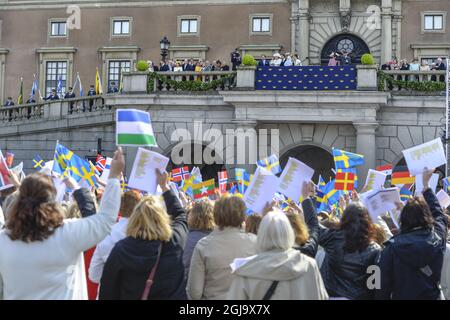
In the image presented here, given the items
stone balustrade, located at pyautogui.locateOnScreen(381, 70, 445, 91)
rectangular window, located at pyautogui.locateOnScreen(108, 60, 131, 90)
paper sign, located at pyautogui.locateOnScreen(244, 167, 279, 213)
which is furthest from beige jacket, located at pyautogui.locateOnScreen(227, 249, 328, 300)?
rectangular window, located at pyautogui.locateOnScreen(108, 60, 131, 90)

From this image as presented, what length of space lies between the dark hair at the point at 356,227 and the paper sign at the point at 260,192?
1.57 m

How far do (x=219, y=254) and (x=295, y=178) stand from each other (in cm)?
393

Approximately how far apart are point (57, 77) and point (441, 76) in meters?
21.4

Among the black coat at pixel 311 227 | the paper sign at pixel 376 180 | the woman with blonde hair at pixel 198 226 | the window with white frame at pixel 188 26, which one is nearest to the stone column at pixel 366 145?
the paper sign at pixel 376 180

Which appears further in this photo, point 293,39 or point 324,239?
point 293,39

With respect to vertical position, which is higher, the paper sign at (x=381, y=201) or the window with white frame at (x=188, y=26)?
the window with white frame at (x=188, y=26)

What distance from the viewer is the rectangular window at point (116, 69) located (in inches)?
1549

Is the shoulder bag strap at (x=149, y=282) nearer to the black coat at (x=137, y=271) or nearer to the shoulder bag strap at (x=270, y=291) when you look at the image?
the black coat at (x=137, y=271)

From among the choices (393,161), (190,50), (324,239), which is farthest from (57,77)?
(324,239)

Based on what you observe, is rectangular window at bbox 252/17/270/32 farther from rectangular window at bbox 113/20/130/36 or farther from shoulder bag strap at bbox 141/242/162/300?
shoulder bag strap at bbox 141/242/162/300

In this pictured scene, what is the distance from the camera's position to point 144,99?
28266 millimetres

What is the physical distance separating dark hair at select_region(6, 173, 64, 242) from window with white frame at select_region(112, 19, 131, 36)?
111 ft
